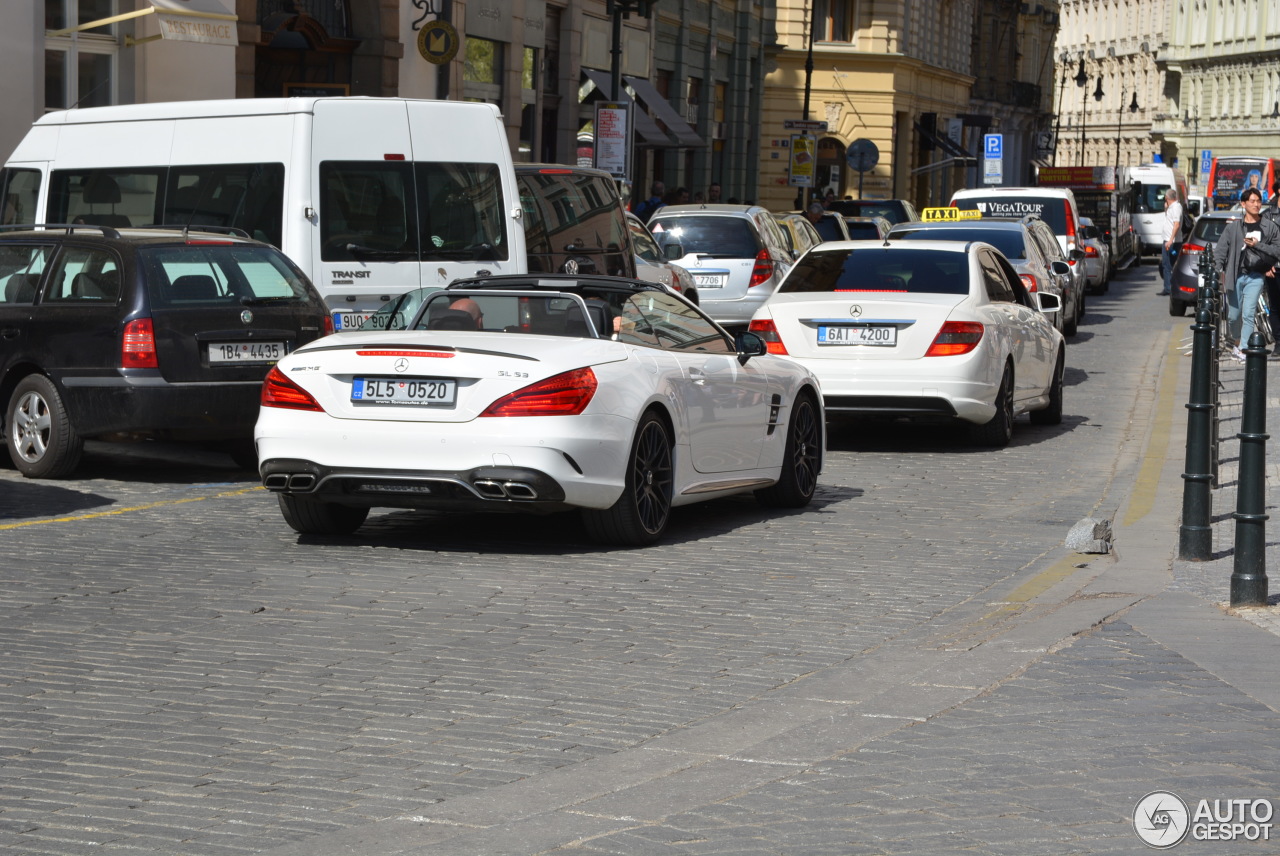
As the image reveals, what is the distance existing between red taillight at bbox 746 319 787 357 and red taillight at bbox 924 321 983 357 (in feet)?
3.48

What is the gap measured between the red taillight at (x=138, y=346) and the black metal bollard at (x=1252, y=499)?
21.4 ft

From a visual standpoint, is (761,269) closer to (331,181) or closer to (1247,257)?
(1247,257)

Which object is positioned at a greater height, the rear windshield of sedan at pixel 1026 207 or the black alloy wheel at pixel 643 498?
the rear windshield of sedan at pixel 1026 207

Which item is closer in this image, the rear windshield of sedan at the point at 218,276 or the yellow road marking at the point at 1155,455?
the yellow road marking at the point at 1155,455

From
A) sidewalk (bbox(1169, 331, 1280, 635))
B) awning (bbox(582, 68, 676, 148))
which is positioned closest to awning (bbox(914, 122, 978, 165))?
awning (bbox(582, 68, 676, 148))

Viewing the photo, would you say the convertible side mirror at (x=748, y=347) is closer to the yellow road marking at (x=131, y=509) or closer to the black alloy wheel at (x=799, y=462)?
the black alloy wheel at (x=799, y=462)

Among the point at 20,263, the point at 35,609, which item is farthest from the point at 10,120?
the point at 35,609

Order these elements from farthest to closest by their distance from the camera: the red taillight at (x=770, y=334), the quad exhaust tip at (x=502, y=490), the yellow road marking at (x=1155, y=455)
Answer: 1. the red taillight at (x=770, y=334)
2. the yellow road marking at (x=1155, y=455)
3. the quad exhaust tip at (x=502, y=490)

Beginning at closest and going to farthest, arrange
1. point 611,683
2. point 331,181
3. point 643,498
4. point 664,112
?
point 611,683 → point 643,498 → point 331,181 → point 664,112

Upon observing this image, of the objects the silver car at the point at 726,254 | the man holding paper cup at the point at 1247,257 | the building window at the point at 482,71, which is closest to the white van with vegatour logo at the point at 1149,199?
the building window at the point at 482,71

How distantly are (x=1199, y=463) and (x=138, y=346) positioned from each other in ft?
20.4

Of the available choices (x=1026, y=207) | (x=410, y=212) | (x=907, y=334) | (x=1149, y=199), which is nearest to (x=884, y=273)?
(x=907, y=334)

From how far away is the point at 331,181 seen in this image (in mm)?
14281

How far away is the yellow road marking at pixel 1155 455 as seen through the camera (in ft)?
38.7
